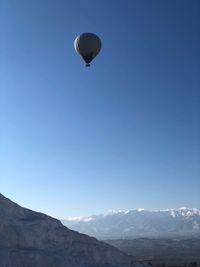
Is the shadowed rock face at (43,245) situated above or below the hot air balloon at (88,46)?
below

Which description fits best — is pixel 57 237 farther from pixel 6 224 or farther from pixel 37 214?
pixel 6 224

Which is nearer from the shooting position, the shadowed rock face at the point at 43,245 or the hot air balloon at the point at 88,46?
the hot air balloon at the point at 88,46

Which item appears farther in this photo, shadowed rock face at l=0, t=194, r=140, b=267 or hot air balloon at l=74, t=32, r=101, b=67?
shadowed rock face at l=0, t=194, r=140, b=267

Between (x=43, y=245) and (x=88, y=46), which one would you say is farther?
(x=43, y=245)

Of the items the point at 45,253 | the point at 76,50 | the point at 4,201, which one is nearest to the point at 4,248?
the point at 45,253

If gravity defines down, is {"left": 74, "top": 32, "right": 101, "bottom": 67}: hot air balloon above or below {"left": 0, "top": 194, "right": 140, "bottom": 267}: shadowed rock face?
above
